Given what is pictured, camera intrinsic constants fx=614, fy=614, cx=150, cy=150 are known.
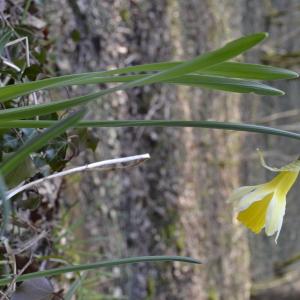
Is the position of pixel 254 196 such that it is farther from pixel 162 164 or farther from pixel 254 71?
pixel 162 164

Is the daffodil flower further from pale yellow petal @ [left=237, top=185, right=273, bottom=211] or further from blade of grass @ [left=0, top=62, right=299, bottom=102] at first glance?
blade of grass @ [left=0, top=62, right=299, bottom=102]

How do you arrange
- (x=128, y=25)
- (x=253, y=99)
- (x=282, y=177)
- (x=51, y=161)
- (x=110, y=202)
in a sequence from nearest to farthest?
(x=282, y=177)
(x=51, y=161)
(x=110, y=202)
(x=128, y=25)
(x=253, y=99)

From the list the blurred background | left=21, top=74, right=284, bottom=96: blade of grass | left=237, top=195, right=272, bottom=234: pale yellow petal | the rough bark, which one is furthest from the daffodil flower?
the rough bark

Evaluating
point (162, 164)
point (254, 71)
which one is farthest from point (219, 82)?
point (162, 164)

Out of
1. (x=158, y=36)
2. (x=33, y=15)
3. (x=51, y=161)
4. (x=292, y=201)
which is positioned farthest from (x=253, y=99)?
(x=51, y=161)

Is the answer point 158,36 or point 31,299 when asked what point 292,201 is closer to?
point 158,36

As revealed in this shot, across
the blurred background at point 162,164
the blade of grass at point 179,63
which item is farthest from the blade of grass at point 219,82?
the blurred background at point 162,164

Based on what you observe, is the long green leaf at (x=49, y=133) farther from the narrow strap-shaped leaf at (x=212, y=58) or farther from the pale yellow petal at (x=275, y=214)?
the pale yellow petal at (x=275, y=214)
